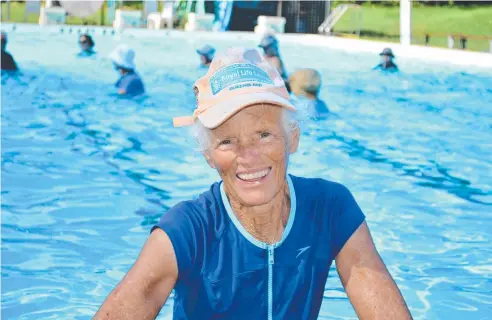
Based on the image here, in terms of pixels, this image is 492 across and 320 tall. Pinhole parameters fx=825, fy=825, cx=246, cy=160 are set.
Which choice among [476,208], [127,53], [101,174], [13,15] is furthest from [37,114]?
[13,15]

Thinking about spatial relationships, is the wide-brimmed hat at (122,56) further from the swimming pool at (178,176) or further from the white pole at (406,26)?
the white pole at (406,26)

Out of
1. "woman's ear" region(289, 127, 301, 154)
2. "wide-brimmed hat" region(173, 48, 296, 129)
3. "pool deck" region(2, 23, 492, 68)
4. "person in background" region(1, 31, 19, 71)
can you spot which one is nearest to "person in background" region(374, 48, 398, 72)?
"pool deck" region(2, 23, 492, 68)

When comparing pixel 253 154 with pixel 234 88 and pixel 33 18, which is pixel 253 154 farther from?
pixel 33 18

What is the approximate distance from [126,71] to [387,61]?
569cm

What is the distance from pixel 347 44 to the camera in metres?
22.3

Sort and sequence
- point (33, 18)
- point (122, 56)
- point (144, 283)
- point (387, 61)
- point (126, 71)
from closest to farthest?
point (144, 283) → point (122, 56) → point (126, 71) → point (387, 61) → point (33, 18)

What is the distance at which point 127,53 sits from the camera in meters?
11.5

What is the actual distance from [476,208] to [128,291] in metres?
4.94

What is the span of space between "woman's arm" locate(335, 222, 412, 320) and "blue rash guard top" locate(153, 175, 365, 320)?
0.03m

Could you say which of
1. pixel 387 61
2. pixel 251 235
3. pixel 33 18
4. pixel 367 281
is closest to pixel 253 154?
pixel 251 235

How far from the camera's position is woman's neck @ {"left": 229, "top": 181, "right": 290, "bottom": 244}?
7.46ft

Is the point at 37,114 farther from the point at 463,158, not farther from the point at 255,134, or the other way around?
the point at 255,134

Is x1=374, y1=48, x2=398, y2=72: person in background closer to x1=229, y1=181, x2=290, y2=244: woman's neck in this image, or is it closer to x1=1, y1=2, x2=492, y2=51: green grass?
x1=1, y1=2, x2=492, y2=51: green grass

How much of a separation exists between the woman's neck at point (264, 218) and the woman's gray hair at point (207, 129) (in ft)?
0.55
